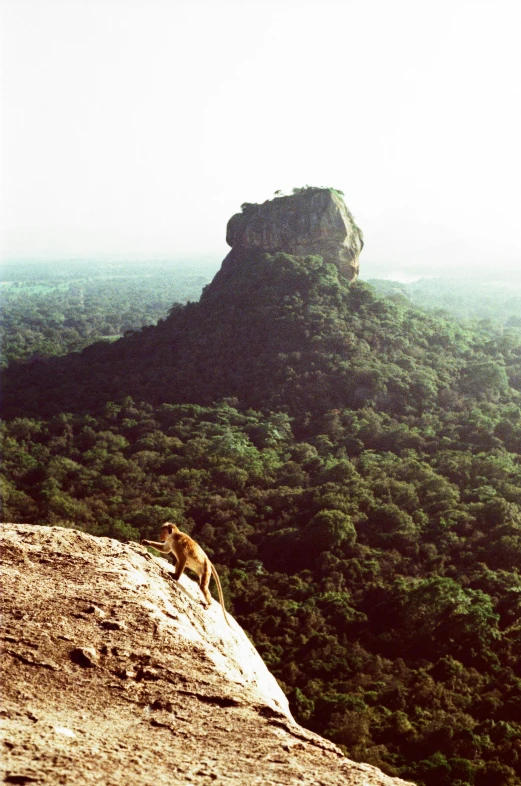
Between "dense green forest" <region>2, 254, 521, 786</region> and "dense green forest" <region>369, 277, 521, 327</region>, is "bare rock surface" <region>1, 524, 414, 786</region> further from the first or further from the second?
"dense green forest" <region>369, 277, 521, 327</region>

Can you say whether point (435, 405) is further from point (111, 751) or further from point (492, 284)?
point (492, 284)

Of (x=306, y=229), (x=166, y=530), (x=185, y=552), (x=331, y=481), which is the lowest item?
(x=331, y=481)

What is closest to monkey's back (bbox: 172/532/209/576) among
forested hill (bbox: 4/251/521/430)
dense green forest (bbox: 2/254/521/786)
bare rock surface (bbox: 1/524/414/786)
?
bare rock surface (bbox: 1/524/414/786)

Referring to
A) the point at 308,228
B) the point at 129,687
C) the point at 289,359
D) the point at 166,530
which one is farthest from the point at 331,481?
the point at 308,228

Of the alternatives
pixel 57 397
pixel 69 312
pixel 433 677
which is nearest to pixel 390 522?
pixel 433 677

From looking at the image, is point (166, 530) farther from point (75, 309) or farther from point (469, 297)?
point (469, 297)

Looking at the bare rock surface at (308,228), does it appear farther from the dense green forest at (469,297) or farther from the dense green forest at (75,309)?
the dense green forest at (75,309)
